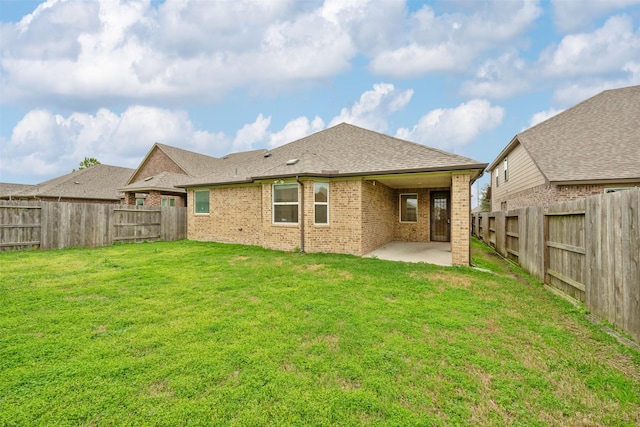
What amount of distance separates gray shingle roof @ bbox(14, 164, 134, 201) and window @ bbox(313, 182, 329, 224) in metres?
18.8

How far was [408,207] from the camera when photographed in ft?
45.4

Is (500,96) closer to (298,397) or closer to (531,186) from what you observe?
(531,186)

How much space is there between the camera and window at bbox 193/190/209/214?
13438 millimetres

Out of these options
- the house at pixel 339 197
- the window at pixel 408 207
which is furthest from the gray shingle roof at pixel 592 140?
the window at pixel 408 207

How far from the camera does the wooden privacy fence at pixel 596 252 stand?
3.46 metres

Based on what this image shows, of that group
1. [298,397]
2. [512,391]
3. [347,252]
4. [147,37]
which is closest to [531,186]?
[347,252]

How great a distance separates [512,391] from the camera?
2.49 m

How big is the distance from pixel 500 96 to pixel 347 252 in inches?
789

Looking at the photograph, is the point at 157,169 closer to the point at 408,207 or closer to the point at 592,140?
the point at 408,207

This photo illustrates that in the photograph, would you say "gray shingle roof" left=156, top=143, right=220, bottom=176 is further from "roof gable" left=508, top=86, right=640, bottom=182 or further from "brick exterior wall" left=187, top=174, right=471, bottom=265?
"roof gable" left=508, top=86, right=640, bottom=182

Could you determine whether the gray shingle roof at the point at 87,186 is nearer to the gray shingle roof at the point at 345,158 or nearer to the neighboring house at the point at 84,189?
Result: the neighboring house at the point at 84,189

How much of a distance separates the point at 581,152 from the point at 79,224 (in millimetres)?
20861

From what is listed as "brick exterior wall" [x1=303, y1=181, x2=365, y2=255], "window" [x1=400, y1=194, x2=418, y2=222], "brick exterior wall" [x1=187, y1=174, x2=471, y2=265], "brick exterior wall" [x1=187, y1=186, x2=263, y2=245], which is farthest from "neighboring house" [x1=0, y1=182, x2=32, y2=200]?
"window" [x1=400, y1=194, x2=418, y2=222]

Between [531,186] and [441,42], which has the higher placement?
[441,42]
